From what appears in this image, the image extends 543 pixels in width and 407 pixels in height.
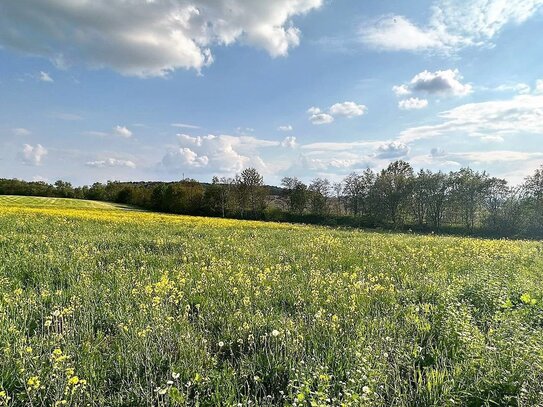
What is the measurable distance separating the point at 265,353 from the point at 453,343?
2.59 metres

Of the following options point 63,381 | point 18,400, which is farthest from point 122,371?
point 18,400

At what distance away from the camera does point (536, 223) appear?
53438 millimetres

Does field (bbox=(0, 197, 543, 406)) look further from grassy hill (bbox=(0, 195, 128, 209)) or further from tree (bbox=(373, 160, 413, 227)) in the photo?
tree (bbox=(373, 160, 413, 227))

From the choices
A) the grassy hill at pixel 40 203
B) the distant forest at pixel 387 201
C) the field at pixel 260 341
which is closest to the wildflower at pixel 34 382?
the field at pixel 260 341

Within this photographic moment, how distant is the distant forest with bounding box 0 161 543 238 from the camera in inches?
2266

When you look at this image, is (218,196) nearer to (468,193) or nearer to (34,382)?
(468,193)

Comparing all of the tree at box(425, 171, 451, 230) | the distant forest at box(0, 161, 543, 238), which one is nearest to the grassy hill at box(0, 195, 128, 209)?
the distant forest at box(0, 161, 543, 238)

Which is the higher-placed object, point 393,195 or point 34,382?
point 393,195

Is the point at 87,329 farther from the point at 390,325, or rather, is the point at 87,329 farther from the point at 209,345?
the point at 390,325

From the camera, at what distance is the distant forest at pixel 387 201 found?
2266 inches

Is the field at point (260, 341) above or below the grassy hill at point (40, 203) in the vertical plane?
below

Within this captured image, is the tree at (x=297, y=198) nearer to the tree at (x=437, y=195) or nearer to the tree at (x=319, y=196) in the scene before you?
the tree at (x=319, y=196)

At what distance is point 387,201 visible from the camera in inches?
2749

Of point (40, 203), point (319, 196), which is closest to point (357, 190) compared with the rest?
point (319, 196)
